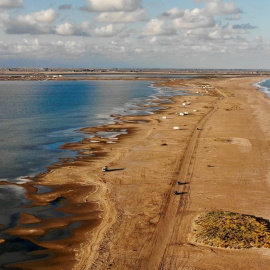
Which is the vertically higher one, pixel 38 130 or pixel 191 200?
pixel 38 130

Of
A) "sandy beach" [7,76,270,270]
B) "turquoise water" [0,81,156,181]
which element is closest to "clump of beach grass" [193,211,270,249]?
"sandy beach" [7,76,270,270]

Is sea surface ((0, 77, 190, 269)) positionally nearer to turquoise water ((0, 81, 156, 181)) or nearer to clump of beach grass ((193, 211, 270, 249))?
turquoise water ((0, 81, 156, 181))

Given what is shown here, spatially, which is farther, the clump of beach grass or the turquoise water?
the turquoise water

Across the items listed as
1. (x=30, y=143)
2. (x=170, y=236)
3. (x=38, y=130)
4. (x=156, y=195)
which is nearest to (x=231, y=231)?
(x=170, y=236)

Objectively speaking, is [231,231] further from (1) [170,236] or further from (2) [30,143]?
(2) [30,143]

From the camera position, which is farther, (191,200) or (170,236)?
(191,200)
